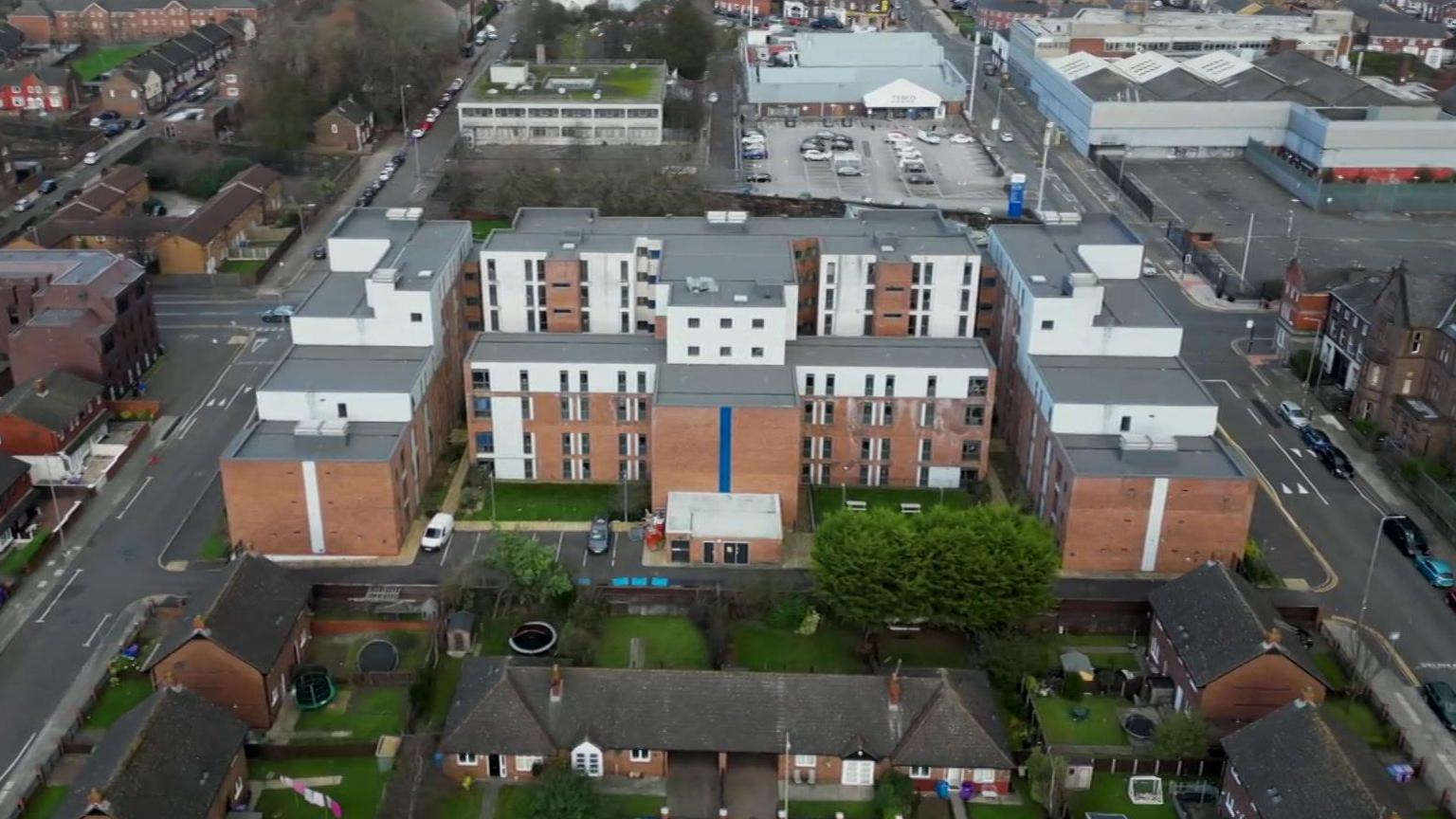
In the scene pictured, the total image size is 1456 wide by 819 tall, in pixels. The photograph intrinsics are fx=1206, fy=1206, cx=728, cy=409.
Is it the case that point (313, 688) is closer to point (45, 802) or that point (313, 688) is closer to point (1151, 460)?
point (45, 802)

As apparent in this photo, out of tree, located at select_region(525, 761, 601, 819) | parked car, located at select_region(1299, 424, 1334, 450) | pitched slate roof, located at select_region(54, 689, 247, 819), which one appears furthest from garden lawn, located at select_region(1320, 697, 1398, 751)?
pitched slate roof, located at select_region(54, 689, 247, 819)

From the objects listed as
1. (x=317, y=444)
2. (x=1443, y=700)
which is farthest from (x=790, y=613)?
(x=1443, y=700)

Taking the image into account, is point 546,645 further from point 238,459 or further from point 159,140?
point 159,140

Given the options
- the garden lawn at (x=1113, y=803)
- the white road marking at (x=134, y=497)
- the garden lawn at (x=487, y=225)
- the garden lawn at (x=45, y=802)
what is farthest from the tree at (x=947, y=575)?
the garden lawn at (x=487, y=225)

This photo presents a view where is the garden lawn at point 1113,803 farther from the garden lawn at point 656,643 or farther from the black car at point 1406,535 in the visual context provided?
the black car at point 1406,535

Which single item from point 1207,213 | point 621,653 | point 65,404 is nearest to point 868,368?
point 621,653
